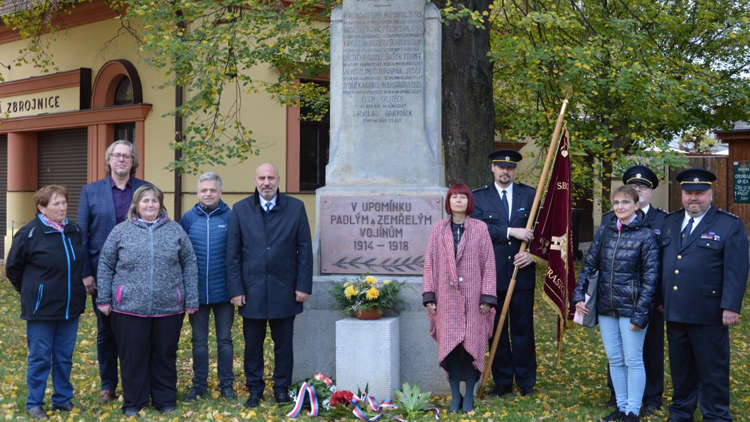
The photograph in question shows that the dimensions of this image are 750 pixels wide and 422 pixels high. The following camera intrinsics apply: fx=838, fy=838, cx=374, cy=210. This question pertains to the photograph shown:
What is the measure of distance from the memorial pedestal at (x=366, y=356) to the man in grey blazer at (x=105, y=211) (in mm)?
1815

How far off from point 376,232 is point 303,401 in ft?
4.99

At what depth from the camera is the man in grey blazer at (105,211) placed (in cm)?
638

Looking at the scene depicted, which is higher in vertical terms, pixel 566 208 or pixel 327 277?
pixel 566 208

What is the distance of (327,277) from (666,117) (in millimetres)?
7429

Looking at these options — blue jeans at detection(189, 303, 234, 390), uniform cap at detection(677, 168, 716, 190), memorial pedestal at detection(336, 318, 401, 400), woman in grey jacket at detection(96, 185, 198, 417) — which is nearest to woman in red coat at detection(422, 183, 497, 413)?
memorial pedestal at detection(336, 318, 401, 400)

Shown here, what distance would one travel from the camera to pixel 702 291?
18.9 feet

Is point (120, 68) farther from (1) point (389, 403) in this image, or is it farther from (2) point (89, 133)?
(1) point (389, 403)

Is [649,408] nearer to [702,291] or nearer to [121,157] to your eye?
[702,291]

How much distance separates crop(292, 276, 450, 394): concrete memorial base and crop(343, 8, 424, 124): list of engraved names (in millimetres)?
1429

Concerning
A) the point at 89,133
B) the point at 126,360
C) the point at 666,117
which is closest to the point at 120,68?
the point at 89,133

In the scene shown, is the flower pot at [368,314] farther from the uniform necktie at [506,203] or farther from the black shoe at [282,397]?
the uniform necktie at [506,203]

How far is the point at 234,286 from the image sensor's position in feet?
20.6

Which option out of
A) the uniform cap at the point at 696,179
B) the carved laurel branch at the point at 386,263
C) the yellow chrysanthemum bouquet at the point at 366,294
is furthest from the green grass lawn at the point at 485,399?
the uniform cap at the point at 696,179

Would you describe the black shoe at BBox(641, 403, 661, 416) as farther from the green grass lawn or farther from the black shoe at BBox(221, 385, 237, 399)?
the black shoe at BBox(221, 385, 237, 399)
